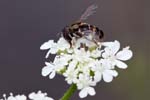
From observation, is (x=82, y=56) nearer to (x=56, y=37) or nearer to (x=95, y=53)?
(x=95, y=53)

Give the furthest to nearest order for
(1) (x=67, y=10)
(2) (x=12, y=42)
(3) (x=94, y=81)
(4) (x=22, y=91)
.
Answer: (1) (x=67, y=10), (2) (x=12, y=42), (4) (x=22, y=91), (3) (x=94, y=81)

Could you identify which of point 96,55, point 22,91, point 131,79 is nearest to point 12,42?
point 22,91

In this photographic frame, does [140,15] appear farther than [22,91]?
Yes

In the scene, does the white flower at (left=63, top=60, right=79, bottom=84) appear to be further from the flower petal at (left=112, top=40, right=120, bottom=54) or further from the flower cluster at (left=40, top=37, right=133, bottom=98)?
the flower petal at (left=112, top=40, right=120, bottom=54)

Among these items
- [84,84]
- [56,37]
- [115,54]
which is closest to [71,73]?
[84,84]

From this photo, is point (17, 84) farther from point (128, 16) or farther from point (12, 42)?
point (128, 16)

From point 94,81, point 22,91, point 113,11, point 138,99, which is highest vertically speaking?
point 113,11

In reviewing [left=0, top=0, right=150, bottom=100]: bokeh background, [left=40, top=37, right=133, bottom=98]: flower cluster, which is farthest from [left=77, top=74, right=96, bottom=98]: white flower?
[left=0, top=0, right=150, bottom=100]: bokeh background
